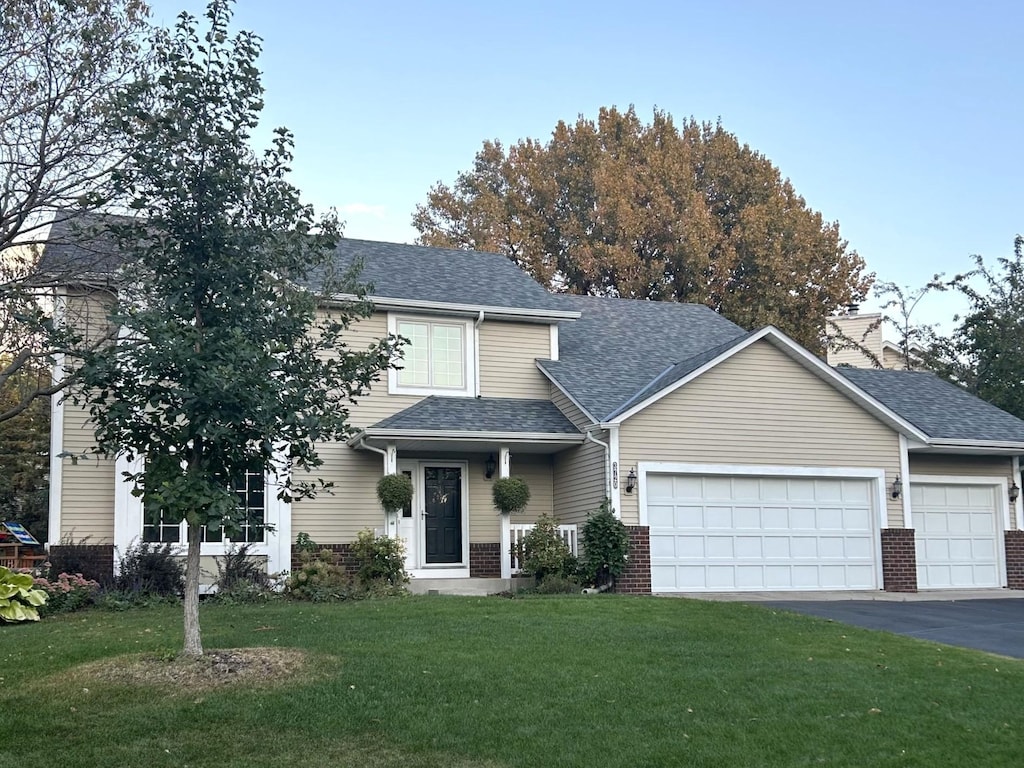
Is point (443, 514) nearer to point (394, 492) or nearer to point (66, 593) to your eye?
point (394, 492)

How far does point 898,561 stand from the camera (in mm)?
18812

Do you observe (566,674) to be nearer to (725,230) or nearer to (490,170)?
(725,230)

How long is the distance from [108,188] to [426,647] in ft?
21.5

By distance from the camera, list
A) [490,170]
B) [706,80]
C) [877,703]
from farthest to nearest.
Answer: [490,170] < [706,80] < [877,703]

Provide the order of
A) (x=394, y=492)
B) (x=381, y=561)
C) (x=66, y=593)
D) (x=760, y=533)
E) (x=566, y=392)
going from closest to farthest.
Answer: (x=66, y=593) < (x=381, y=561) < (x=394, y=492) < (x=760, y=533) < (x=566, y=392)

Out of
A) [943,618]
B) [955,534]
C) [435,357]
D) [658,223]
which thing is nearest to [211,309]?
[435,357]

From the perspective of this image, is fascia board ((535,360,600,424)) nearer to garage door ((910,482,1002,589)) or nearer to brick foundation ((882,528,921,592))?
brick foundation ((882,528,921,592))

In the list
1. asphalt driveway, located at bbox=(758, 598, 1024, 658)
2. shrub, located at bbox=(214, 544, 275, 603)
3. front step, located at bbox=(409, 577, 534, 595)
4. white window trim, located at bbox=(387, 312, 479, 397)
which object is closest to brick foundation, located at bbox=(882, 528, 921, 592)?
asphalt driveway, located at bbox=(758, 598, 1024, 658)

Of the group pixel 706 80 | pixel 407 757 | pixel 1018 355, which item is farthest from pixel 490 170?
pixel 407 757

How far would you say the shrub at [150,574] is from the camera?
15574mm

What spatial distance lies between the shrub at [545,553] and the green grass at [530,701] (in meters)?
4.45

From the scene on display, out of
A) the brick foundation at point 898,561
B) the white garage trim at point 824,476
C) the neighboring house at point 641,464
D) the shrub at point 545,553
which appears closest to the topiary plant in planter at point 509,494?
the neighboring house at point 641,464

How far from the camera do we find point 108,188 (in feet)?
41.1

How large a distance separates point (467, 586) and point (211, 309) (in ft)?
29.3
